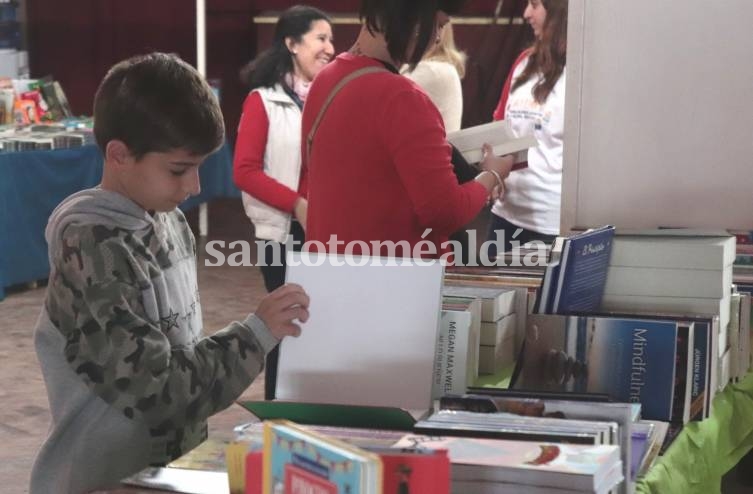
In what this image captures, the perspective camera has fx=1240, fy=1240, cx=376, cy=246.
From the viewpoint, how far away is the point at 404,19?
2.44m

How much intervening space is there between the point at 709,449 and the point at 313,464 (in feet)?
4.08

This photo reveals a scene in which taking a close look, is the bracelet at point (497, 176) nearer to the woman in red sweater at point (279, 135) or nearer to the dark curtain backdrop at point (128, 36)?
the woman in red sweater at point (279, 135)

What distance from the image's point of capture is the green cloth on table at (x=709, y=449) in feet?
6.36

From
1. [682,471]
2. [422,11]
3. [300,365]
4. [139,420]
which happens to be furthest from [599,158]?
[139,420]

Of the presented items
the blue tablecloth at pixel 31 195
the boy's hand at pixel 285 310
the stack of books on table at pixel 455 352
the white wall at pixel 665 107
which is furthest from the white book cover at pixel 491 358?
the blue tablecloth at pixel 31 195

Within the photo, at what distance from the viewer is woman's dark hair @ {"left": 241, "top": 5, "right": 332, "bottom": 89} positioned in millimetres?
4145

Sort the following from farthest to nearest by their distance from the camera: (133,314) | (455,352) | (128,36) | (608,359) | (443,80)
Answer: (128,36), (443,80), (608,359), (455,352), (133,314)

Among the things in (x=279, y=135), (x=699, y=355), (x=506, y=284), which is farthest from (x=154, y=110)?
(x=279, y=135)

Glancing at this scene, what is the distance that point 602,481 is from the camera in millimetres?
1476

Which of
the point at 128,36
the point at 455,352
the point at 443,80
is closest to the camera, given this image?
the point at 455,352

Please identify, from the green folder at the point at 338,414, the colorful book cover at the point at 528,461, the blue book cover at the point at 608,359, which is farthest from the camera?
the blue book cover at the point at 608,359

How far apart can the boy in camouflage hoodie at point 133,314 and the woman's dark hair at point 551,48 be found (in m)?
2.15

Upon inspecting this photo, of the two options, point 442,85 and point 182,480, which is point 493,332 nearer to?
point 182,480

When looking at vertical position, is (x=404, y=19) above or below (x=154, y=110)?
above
